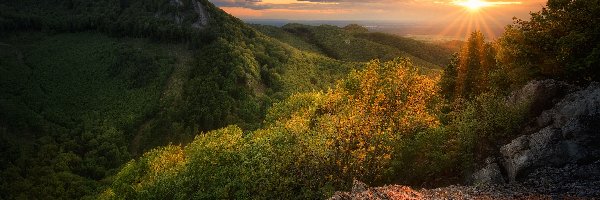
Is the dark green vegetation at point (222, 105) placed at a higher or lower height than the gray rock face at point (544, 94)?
lower

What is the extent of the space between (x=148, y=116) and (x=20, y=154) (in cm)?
3366

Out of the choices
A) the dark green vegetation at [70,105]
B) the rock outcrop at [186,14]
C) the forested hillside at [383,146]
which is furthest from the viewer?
the rock outcrop at [186,14]

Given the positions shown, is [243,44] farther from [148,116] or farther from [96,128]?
[96,128]

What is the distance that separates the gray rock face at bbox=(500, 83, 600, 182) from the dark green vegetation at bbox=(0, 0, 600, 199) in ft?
11.6

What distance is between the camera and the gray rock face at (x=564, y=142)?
25.9m

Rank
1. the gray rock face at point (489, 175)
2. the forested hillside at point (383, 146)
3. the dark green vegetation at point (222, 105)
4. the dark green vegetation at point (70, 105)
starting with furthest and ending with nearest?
1. the dark green vegetation at point (70, 105)
2. the dark green vegetation at point (222, 105)
3. the forested hillside at point (383, 146)
4. the gray rock face at point (489, 175)

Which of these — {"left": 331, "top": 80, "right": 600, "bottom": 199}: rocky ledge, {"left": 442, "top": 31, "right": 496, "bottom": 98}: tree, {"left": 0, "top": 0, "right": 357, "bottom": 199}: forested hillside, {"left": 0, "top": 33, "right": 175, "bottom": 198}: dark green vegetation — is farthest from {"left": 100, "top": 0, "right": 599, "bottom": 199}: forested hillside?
{"left": 0, "top": 33, "right": 175, "bottom": 198}: dark green vegetation

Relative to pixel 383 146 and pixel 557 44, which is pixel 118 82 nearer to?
pixel 383 146

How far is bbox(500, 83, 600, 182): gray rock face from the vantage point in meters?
25.9

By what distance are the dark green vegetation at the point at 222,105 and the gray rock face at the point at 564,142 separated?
140 inches

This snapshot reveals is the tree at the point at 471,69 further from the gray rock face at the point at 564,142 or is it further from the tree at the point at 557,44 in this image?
the gray rock face at the point at 564,142

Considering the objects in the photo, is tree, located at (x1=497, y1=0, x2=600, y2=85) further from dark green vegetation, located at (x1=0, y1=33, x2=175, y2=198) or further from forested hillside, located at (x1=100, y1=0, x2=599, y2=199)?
dark green vegetation, located at (x1=0, y1=33, x2=175, y2=198)

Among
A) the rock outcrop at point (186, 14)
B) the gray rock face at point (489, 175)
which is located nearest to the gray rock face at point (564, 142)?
the gray rock face at point (489, 175)

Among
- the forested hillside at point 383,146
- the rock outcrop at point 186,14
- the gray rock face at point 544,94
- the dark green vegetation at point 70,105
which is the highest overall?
the rock outcrop at point 186,14
